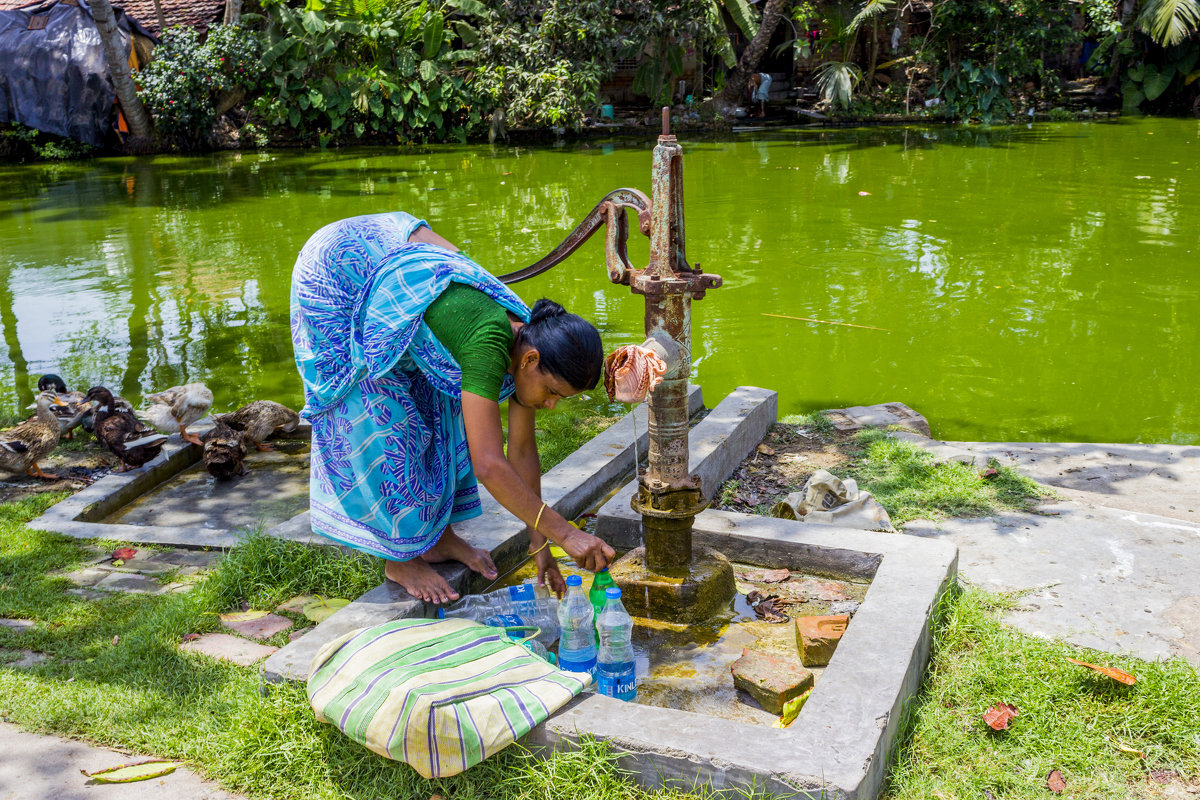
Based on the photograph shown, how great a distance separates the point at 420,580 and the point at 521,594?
32 centimetres

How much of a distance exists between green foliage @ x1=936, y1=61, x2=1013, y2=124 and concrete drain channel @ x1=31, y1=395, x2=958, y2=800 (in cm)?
1487

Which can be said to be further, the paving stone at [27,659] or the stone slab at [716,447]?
the stone slab at [716,447]

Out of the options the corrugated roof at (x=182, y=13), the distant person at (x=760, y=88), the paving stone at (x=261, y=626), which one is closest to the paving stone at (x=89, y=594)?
the paving stone at (x=261, y=626)

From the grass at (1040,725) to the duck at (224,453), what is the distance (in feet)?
10.7

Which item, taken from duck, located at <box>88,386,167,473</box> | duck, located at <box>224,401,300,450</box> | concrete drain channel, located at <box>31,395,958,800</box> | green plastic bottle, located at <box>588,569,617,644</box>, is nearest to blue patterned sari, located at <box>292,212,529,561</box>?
concrete drain channel, located at <box>31,395,958,800</box>

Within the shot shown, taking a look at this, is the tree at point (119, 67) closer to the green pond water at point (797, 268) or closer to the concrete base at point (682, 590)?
the green pond water at point (797, 268)

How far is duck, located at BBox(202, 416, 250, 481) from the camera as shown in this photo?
451 centimetres

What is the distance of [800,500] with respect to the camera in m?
3.71

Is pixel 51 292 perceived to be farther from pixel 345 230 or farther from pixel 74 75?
pixel 74 75

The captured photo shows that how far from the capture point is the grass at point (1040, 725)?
231 cm

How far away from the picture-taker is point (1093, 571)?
3.22 m

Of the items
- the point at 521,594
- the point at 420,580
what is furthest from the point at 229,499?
the point at 521,594

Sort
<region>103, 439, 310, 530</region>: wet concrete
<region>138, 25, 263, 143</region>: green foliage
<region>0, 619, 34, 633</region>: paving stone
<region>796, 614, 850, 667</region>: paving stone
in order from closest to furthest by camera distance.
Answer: <region>796, 614, 850, 667</region>: paving stone < <region>0, 619, 34, 633</region>: paving stone < <region>103, 439, 310, 530</region>: wet concrete < <region>138, 25, 263, 143</region>: green foliage

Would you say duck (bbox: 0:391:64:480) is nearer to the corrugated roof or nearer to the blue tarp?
the blue tarp
